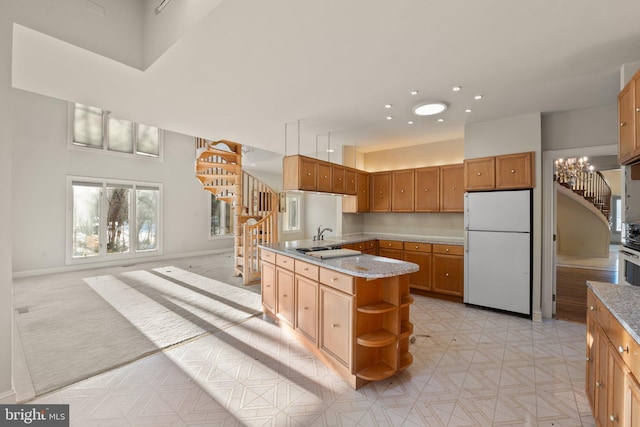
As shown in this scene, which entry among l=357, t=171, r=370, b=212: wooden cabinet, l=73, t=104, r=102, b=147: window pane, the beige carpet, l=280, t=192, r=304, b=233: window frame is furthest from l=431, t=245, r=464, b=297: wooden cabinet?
l=73, t=104, r=102, b=147: window pane

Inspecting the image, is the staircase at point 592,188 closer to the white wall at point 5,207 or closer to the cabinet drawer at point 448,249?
the cabinet drawer at point 448,249

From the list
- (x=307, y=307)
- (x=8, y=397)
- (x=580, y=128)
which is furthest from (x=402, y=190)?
(x=8, y=397)

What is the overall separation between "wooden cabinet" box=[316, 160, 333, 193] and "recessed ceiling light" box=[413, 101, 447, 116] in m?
1.61

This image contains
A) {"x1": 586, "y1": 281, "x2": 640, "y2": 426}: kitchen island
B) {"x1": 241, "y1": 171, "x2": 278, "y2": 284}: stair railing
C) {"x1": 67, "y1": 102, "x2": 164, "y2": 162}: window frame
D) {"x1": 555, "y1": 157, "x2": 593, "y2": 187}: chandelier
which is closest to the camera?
{"x1": 586, "y1": 281, "x2": 640, "y2": 426}: kitchen island

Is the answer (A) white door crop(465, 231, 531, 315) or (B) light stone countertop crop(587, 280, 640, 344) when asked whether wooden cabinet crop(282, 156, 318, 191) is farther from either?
(B) light stone countertop crop(587, 280, 640, 344)

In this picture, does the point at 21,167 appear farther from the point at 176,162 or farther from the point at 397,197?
the point at 397,197

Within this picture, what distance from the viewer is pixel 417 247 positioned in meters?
4.64

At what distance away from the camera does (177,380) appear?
230 cm

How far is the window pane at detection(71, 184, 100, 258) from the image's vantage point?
642 centimetres

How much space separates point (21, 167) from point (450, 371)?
838 cm

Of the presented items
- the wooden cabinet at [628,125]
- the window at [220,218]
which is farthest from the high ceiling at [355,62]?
the window at [220,218]

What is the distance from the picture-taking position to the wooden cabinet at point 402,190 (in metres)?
5.06

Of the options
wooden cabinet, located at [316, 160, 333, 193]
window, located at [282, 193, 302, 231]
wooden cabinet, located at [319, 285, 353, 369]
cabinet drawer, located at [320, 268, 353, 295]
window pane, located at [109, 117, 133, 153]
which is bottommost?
wooden cabinet, located at [319, 285, 353, 369]

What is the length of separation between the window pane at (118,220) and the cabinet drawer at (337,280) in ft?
23.0
